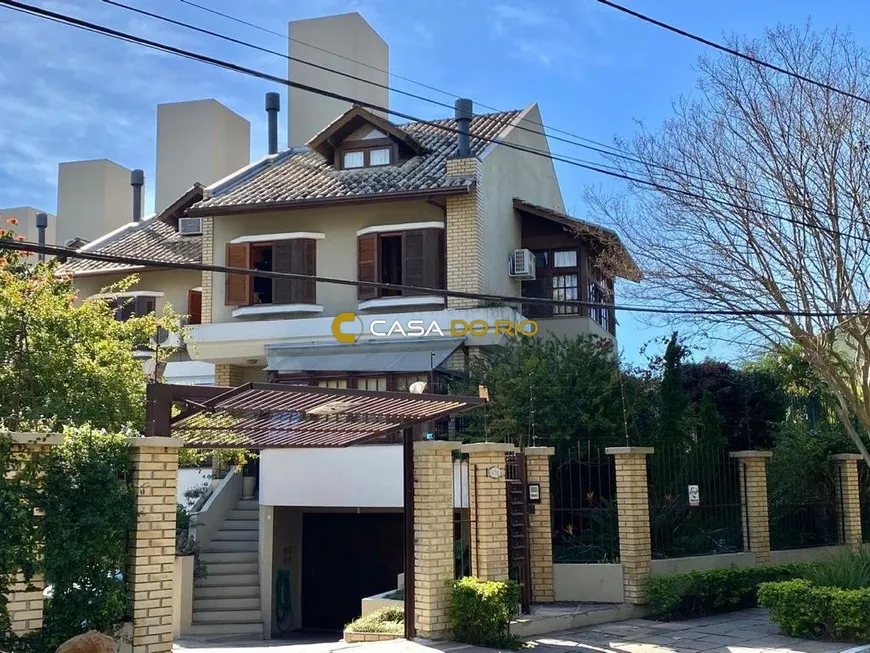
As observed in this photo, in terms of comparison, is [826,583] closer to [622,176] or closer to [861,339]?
[861,339]

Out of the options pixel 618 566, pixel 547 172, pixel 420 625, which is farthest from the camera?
pixel 547 172

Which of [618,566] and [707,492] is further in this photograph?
[707,492]

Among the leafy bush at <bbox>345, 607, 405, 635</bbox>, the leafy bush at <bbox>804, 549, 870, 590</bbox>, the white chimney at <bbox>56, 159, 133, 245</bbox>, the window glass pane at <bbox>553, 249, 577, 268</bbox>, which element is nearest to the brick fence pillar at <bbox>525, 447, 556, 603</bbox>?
the leafy bush at <bbox>345, 607, 405, 635</bbox>

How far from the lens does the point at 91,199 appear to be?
3653cm

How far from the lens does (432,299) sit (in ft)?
69.5

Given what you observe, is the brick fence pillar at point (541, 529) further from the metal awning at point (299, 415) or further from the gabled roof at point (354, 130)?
the gabled roof at point (354, 130)

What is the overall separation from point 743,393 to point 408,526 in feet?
41.2

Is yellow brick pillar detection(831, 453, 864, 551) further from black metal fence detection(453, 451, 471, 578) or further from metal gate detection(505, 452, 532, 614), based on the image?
metal gate detection(505, 452, 532, 614)

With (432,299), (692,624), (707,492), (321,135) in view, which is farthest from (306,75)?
(692,624)

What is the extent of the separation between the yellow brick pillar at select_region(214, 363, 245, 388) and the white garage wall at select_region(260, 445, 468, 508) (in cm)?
526

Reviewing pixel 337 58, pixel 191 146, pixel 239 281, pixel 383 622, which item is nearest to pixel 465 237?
pixel 239 281

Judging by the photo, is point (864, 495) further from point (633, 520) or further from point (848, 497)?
point (633, 520)

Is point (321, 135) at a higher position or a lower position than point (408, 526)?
higher

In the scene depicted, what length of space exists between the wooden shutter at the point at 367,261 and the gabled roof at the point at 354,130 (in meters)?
2.84
